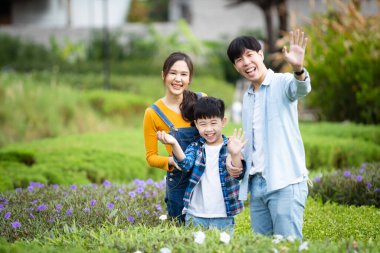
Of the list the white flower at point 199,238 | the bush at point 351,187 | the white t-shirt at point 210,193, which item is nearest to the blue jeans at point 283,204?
the white t-shirt at point 210,193

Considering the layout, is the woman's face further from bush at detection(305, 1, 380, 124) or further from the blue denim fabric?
bush at detection(305, 1, 380, 124)

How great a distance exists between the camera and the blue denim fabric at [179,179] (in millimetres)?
4559

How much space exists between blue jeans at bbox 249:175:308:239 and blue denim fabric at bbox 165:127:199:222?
0.56m

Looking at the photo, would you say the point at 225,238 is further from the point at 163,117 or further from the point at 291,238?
the point at 163,117

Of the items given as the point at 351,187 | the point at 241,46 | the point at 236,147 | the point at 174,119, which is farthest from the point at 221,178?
the point at 351,187

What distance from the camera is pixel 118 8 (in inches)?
1425

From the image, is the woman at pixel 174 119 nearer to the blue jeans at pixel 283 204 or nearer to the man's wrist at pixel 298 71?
the blue jeans at pixel 283 204

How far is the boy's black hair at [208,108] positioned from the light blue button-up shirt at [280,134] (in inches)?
12.3

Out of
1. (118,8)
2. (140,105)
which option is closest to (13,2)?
(118,8)

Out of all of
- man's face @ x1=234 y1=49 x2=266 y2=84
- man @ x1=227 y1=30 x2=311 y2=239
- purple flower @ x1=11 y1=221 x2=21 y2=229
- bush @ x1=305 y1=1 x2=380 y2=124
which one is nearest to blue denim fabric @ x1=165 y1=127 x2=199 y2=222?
man @ x1=227 y1=30 x2=311 y2=239

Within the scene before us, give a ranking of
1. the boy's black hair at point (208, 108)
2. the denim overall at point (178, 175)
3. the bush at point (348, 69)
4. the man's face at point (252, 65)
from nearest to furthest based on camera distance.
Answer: the man's face at point (252, 65) → the boy's black hair at point (208, 108) → the denim overall at point (178, 175) → the bush at point (348, 69)

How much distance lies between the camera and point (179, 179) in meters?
4.58

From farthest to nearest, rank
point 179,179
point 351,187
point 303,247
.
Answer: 1. point 351,187
2. point 179,179
3. point 303,247

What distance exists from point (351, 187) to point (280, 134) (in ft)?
9.69
